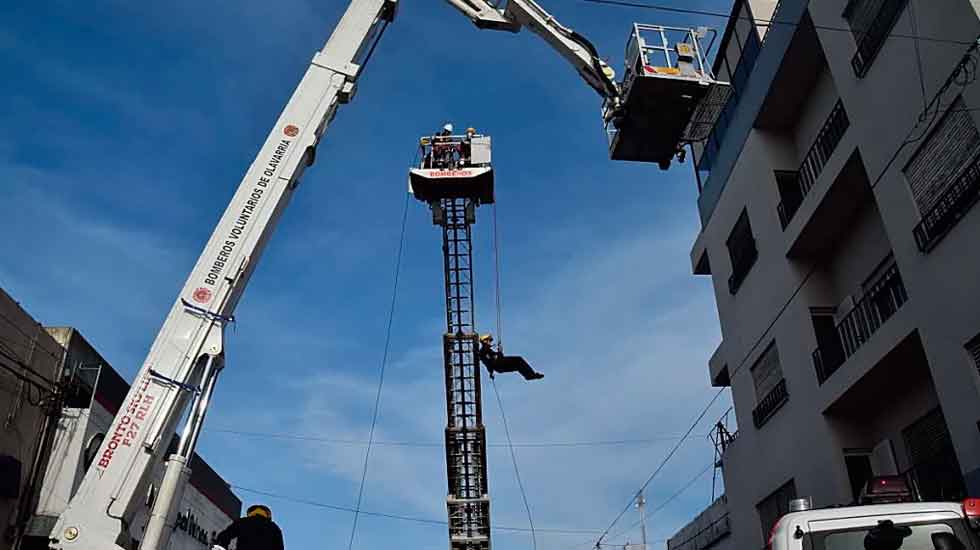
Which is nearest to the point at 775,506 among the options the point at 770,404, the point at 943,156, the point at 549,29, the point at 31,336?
the point at 770,404

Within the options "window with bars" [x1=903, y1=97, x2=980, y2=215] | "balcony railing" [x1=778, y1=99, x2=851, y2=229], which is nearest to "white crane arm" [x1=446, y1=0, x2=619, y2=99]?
"balcony railing" [x1=778, y1=99, x2=851, y2=229]

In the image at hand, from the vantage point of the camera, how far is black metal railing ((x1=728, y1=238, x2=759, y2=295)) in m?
20.9

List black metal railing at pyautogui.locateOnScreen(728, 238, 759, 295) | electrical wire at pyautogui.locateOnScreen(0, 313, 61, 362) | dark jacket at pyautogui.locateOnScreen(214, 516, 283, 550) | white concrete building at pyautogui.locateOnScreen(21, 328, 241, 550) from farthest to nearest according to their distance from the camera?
black metal railing at pyautogui.locateOnScreen(728, 238, 759, 295) < white concrete building at pyautogui.locateOnScreen(21, 328, 241, 550) < electrical wire at pyautogui.locateOnScreen(0, 313, 61, 362) < dark jacket at pyautogui.locateOnScreen(214, 516, 283, 550)

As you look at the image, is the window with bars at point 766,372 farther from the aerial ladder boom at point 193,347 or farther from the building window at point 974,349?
the aerial ladder boom at point 193,347

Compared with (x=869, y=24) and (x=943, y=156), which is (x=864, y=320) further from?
(x=869, y=24)

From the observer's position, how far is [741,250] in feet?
71.8

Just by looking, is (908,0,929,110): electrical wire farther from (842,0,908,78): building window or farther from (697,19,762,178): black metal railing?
(697,19,762,178): black metal railing

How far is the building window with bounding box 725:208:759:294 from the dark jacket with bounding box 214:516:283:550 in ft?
49.7

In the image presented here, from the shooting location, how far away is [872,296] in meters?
15.8

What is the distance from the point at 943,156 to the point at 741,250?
937 cm

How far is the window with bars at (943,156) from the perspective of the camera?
11992 millimetres

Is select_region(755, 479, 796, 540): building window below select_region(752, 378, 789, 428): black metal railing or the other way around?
below

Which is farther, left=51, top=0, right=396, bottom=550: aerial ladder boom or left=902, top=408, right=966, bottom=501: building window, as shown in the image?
left=902, top=408, right=966, bottom=501: building window

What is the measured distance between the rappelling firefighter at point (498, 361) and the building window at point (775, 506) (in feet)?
27.4
